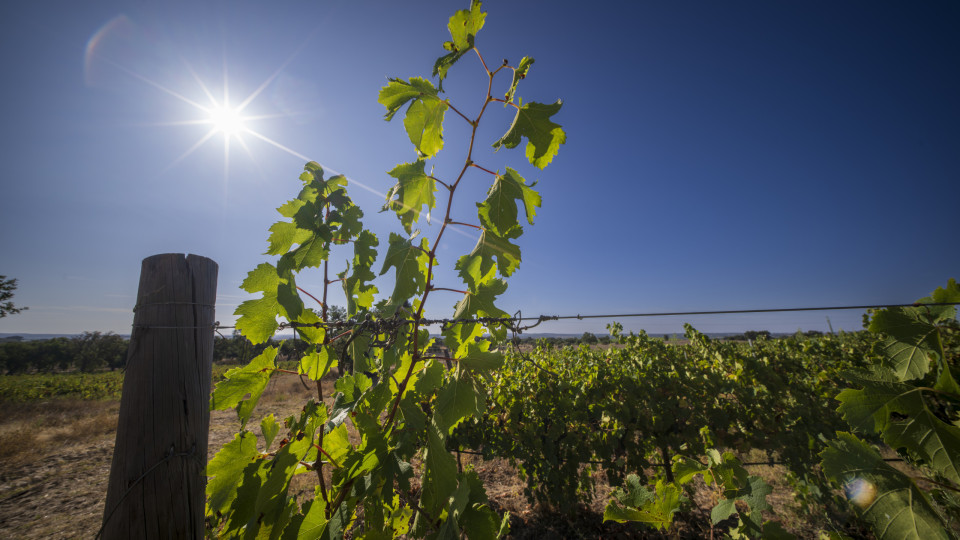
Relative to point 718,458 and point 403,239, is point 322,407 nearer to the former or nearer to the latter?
point 403,239

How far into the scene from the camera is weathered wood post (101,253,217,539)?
1.40 m

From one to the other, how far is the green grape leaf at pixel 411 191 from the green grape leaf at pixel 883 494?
223 cm

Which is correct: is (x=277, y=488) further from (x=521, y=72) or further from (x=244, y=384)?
(x=521, y=72)

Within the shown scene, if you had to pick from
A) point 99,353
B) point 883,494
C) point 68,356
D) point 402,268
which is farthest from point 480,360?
point 68,356

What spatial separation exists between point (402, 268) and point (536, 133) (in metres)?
0.72

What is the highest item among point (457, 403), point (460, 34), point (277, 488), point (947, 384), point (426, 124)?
point (460, 34)

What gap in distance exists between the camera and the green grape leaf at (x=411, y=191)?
1.28 metres

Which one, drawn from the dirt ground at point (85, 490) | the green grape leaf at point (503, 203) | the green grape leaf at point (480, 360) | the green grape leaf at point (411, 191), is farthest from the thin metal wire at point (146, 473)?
the dirt ground at point (85, 490)

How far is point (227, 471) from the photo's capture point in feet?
4.55

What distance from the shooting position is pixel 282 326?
1.38m

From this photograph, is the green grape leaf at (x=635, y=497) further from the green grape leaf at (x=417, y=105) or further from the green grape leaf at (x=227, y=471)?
the green grape leaf at (x=417, y=105)

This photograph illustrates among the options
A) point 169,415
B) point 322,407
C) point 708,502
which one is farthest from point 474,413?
point 708,502

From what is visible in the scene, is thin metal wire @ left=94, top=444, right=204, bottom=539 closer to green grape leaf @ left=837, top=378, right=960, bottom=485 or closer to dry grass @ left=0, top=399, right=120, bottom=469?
green grape leaf @ left=837, top=378, right=960, bottom=485

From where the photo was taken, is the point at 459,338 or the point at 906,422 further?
the point at 906,422
